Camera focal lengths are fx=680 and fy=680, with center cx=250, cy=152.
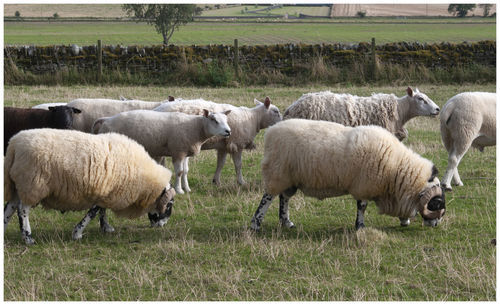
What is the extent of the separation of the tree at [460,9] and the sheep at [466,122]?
5791 centimetres

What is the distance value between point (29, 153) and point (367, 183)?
369cm

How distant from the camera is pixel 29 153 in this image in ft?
23.6

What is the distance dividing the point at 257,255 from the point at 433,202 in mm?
2256

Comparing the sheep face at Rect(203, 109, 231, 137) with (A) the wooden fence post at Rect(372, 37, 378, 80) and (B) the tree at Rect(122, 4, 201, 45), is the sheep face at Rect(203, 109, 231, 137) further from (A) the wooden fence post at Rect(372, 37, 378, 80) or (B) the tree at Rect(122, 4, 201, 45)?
(B) the tree at Rect(122, 4, 201, 45)

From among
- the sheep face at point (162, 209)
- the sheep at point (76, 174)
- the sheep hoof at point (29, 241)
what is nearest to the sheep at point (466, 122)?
the sheep face at point (162, 209)

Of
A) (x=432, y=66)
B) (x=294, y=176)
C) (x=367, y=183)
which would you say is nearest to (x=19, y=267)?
(x=294, y=176)

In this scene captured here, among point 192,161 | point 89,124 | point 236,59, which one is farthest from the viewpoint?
point 236,59

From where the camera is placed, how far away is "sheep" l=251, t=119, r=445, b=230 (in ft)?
25.0

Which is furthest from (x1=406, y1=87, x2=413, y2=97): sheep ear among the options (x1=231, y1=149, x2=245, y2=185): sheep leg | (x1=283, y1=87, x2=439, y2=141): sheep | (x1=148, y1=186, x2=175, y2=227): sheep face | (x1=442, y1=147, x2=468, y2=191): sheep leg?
(x1=148, y1=186, x2=175, y2=227): sheep face

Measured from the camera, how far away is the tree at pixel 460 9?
2539 inches

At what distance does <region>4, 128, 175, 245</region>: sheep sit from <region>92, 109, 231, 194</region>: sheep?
1861 mm

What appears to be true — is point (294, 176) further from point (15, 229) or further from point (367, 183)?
point (15, 229)

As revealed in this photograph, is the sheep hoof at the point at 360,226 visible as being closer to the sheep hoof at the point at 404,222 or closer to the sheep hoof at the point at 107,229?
the sheep hoof at the point at 404,222

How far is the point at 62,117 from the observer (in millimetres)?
10242
